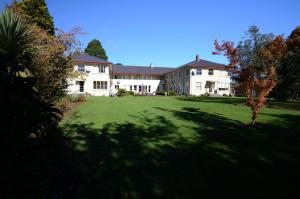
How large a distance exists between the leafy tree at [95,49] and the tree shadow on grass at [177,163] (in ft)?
239

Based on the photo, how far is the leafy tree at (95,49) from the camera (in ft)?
257

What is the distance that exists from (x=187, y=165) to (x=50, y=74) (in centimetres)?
914

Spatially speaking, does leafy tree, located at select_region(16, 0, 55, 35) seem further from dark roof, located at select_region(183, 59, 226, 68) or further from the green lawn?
dark roof, located at select_region(183, 59, 226, 68)

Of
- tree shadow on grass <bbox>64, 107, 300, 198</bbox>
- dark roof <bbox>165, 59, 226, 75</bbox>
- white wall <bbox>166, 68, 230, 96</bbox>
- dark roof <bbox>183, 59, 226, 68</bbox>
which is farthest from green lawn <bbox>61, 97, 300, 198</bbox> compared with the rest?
dark roof <bbox>183, 59, 226, 68</bbox>

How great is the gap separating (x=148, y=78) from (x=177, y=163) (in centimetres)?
5137

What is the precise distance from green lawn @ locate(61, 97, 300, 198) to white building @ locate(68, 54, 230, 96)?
28969 mm

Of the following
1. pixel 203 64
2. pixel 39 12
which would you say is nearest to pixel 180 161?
pixel 39 12

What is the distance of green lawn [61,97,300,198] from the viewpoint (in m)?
4.49

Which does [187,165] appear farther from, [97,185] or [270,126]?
[270,126]

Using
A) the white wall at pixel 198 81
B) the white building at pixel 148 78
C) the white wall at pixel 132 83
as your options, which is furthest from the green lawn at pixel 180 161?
the white wall at pixel 132 83

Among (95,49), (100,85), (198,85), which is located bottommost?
(100,85)

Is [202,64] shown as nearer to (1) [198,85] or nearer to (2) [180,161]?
(1) [198,85]

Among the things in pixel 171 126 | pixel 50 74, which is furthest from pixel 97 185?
pixel 50 74

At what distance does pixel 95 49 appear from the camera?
7869 cm
